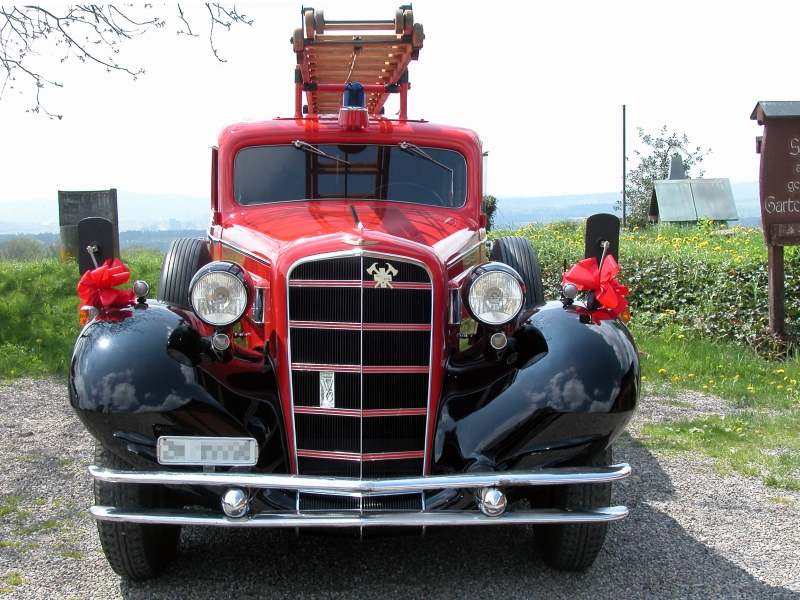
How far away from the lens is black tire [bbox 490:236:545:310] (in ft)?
16.5

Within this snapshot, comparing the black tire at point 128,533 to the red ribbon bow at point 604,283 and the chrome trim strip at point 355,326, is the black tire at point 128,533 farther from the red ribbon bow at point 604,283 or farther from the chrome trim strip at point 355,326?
the red ribbon bow at point 604,283

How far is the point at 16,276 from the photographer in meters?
11.0

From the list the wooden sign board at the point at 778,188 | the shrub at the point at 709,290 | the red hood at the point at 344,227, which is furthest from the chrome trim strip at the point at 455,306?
the wooden sign board at the point at 778,188

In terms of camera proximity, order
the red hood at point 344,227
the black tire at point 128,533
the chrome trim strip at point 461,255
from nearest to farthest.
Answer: the black tire at point 128,533
the red hood at point 344,227
the chrome trim strip at point 461,255

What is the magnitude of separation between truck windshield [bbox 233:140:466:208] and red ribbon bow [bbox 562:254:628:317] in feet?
4.32

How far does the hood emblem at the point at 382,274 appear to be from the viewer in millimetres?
3445

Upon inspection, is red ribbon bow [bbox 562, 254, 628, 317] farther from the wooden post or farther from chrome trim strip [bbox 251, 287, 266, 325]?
the wooden post

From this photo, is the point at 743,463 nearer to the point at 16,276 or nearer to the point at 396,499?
the point at 396,499

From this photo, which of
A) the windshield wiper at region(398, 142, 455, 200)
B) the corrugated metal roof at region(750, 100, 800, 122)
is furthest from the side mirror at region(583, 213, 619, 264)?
the corrugated metal roof at region(750, 100, 800, 122)

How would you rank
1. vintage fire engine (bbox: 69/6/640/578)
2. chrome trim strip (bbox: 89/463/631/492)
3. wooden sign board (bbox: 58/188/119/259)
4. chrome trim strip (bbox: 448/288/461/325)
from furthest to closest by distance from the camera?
wooden sign board (bbox: 58/188/119/259)
chrome trim strip (bbox: 448/288/461/325)
vintage fire engine (bbox: 69/6/640/578)
chrome trim strip (bbox: 89/463/631/492)

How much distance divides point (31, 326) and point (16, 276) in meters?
1.94

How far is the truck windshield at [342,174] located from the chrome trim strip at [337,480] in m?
2.14

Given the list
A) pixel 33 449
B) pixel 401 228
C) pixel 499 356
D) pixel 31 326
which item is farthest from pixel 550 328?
pixel 31 326

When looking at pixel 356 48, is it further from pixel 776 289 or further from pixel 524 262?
pixel 776 289
